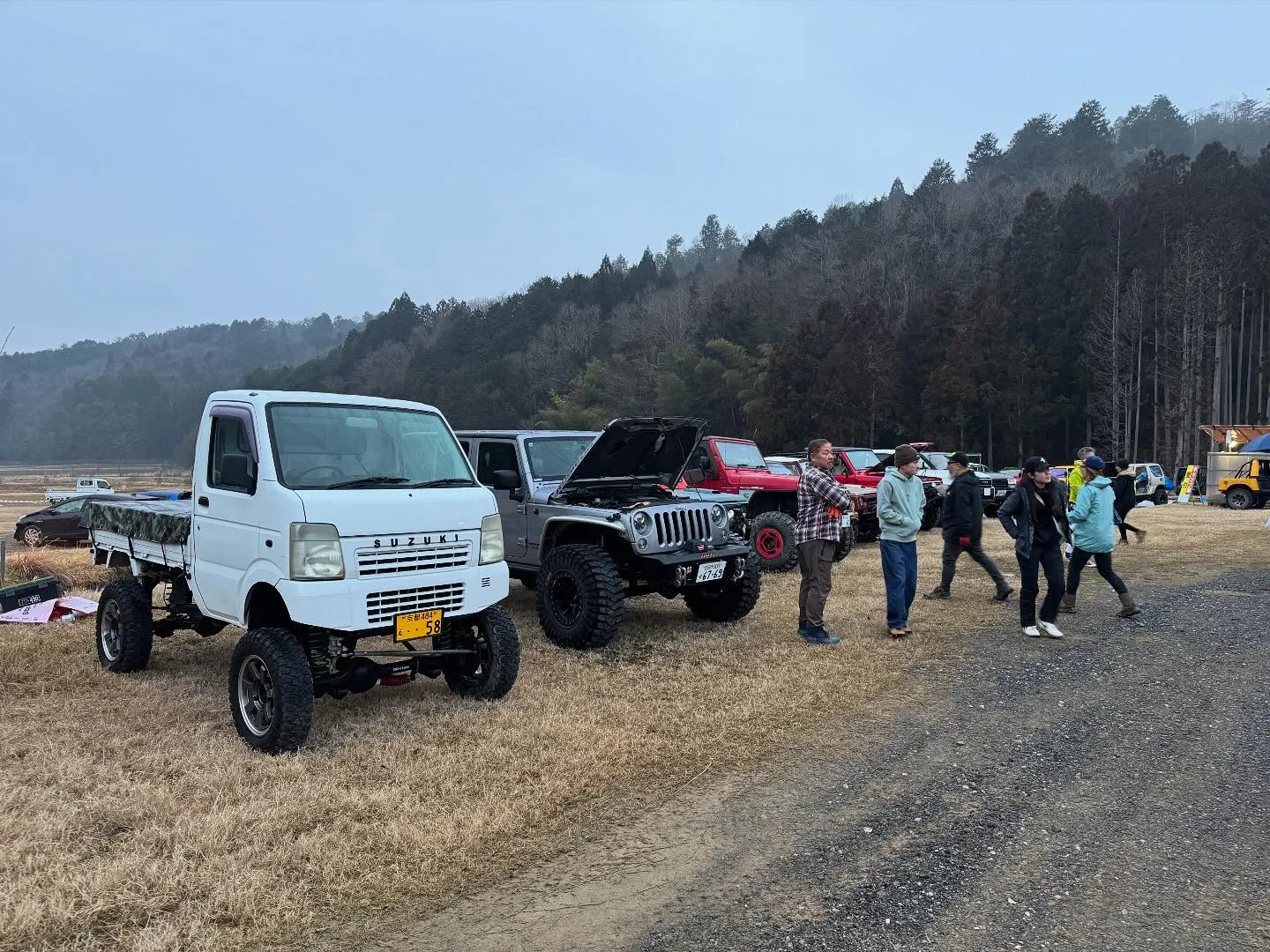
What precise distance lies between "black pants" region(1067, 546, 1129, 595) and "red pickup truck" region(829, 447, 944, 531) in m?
6.75

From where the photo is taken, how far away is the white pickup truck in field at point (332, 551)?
4957 millimetres

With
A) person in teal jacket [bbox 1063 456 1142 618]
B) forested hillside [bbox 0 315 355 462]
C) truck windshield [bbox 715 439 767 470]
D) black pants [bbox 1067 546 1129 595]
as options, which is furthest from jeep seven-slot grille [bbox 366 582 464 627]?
forested hillside [bbox 0 315 355 462]

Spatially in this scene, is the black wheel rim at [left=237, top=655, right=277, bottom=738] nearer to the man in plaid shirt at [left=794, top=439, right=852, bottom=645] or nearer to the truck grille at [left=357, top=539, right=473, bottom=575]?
the truck grille at [left=357, top=539, right=473, bottom=575]

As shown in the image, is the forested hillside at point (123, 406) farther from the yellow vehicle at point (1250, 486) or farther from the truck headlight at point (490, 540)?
the truck headlight at point (490, 540)

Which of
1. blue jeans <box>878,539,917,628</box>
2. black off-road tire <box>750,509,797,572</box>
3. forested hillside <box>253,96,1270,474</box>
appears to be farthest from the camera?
forested hillside <box>253,96,1270,474</box>

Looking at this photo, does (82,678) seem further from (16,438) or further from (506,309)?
(16,438)

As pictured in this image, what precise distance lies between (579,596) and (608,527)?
0.65 m

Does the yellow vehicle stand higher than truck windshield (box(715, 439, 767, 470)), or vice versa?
truck windshield (box(715, 439, 767, 470))

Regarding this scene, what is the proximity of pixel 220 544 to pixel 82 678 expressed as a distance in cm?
222

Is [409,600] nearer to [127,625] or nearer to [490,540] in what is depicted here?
[490,540]

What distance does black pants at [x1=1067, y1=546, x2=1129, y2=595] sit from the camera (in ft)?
28.2

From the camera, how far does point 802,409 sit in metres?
46.6

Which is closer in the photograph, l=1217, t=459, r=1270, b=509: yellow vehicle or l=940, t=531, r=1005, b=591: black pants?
l=940, t=531, r=1005, b=591: black pants

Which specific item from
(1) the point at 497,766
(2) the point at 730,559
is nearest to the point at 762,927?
(1) the point at 497,766
